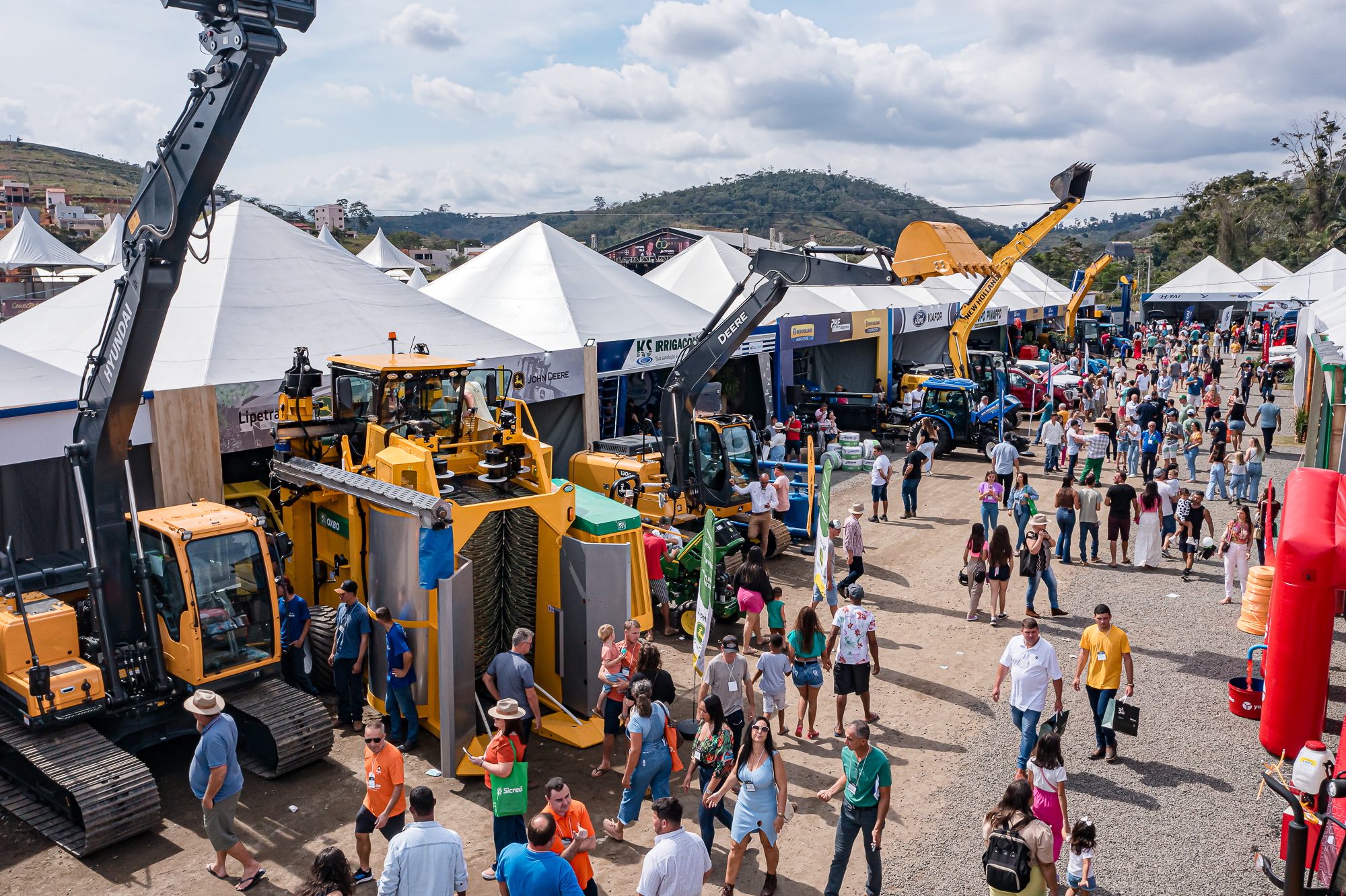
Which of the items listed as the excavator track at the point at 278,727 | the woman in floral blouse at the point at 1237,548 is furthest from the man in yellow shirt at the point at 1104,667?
the excavator track at the point at 278,727

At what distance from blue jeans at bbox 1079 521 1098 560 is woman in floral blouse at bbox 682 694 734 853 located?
9.07m

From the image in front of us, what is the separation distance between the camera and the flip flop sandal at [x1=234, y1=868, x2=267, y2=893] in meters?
6.47

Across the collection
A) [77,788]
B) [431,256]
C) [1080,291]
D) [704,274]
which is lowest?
[77,788]

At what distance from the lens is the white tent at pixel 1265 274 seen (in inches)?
1983

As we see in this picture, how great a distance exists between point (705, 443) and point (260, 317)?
6519 mm

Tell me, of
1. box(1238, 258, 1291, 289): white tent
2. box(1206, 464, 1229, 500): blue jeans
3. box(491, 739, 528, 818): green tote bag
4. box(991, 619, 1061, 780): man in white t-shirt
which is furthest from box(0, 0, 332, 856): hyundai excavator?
box(1238, 258, 1291, 289): white tent

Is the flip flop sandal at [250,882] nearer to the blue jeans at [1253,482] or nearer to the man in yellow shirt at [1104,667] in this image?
the man in yellow shirt at [1104,667]

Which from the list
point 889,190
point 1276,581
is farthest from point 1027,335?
point 889,190

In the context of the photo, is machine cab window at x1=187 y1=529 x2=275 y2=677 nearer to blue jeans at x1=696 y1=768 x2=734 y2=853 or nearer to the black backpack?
blue jeans at x1=696 y1=768 x2=734 y2=853

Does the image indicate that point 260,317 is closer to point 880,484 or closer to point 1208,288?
point 880,484

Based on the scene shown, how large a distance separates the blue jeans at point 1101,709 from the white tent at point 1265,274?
51346mm

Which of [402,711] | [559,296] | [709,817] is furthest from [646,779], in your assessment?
[559,296]

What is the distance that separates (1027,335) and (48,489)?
134ft

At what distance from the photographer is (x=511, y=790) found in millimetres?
6219
